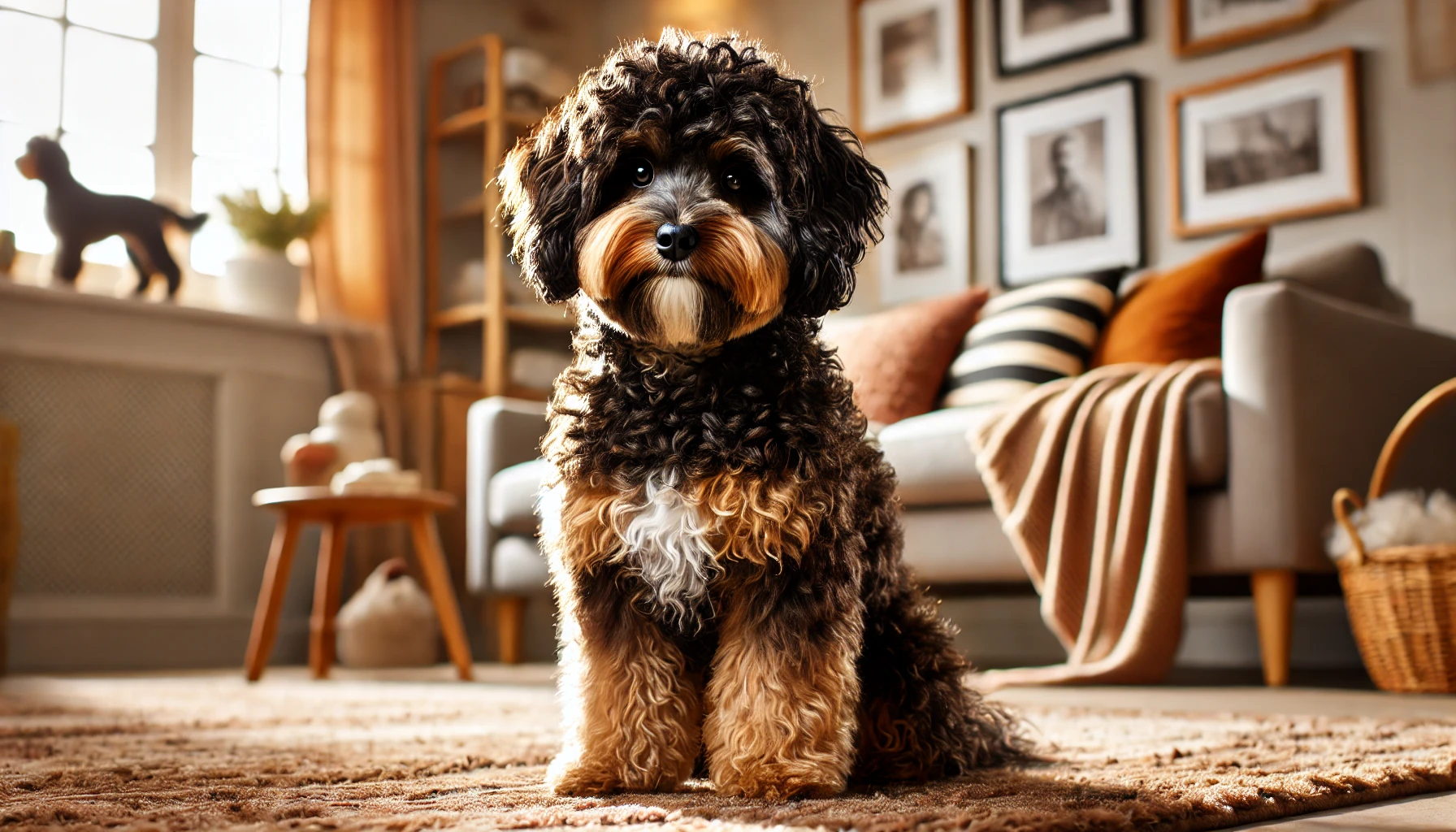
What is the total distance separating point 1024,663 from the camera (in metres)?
4.56

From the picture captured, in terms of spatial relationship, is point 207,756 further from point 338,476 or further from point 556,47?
point 556,47

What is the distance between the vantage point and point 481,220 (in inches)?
243

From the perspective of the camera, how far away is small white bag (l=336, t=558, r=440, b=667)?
470 centimetres

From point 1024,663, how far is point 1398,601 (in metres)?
1.80

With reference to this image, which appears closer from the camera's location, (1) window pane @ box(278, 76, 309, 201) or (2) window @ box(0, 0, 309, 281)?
(2) window @ box(0, 0, 309, 281)

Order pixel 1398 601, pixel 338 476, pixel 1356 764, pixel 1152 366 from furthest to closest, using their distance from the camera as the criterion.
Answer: pixel 338 476 < pixel 1152 366 < pixel 1398 601 < pixel 1356 764

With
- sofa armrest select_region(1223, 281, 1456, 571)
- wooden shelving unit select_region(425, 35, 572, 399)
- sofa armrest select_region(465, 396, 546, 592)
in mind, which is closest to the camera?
sofa armrest select_region(1223, 281, 1456, 571)

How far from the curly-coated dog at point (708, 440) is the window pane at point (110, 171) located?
13.9 ft

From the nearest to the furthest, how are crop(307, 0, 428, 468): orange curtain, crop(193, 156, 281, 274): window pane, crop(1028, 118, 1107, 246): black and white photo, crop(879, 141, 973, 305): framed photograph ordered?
crop(1028, 118, 1107, 246): black and white photo → crop(879, 141, 973, 305): framed photograph → crop(193, 156, 281, 274): window pane → crop(307, 0, 428, 468): orange curtain

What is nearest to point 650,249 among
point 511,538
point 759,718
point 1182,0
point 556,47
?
point 759,718

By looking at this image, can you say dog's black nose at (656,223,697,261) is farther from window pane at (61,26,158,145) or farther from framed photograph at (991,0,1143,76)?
window pane at (61,26,158,145)

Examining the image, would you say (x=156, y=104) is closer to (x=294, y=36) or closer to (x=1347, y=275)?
(x=294, y=36)

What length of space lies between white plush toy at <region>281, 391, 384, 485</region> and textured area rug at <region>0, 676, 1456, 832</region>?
196 cm

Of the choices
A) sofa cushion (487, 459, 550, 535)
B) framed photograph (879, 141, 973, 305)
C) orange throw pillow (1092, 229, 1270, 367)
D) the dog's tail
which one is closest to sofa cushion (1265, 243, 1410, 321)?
orange throw pillow (1092, 229, 1270, 367)
